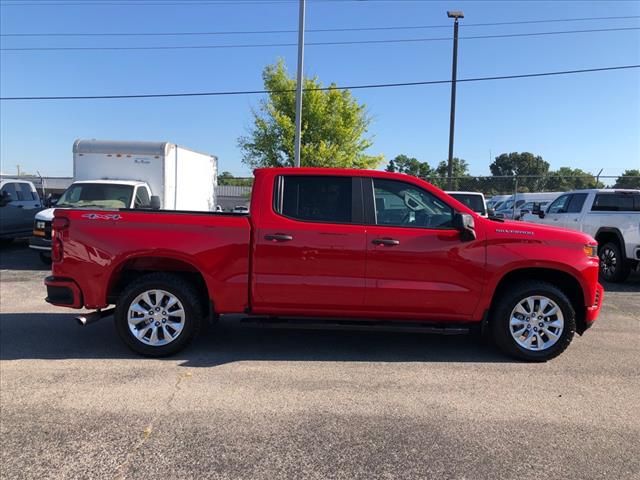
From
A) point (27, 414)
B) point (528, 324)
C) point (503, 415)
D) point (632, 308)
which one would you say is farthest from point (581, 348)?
point (27, 414)

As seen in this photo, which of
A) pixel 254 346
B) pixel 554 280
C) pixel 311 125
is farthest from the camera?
pixel 311 125

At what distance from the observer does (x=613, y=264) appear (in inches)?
420

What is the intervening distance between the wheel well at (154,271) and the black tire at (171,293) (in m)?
0.17

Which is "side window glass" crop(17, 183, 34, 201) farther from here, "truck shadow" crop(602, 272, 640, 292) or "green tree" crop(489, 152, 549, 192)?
"green tree" crop(489, 152, 549, 192)

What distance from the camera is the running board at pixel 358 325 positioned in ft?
17.1

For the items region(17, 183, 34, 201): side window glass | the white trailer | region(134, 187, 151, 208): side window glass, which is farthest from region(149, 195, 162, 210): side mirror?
region(17, 183, 34, 201): side window glass

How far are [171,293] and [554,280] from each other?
13.0 ft

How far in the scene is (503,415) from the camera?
4.02 m

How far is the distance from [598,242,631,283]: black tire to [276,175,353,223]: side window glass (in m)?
7.67

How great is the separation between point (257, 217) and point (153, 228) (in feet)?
3.36

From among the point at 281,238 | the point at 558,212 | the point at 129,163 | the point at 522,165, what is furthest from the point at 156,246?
the point at 522,165

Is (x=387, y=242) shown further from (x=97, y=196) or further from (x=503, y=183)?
(x=503, y=183)

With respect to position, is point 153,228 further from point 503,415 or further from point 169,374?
point 503,415

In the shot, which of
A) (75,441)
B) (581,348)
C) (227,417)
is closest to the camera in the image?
(75,441)
